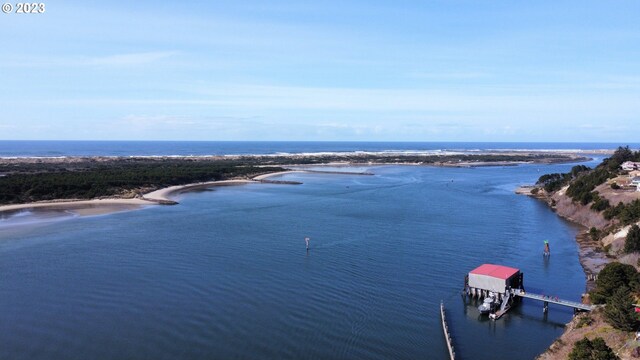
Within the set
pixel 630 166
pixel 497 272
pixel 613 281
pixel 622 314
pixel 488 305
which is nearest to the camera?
pixel 622 314

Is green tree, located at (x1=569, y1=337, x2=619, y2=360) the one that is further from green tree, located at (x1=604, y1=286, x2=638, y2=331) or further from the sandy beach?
the sandy beach

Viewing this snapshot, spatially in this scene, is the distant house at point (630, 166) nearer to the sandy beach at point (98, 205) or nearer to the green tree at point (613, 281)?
the green tree at point (613, 281)

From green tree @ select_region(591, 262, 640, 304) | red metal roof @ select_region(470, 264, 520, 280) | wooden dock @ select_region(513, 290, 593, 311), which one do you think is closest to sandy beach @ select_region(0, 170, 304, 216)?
red metal roof @ select_region(470, 264, 520, 280)

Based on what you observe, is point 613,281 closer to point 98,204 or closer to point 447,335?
point 447,335

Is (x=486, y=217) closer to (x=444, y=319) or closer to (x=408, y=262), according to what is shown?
(x=408, y=262)

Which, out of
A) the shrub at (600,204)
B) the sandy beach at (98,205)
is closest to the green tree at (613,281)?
the shrub at (600,204)

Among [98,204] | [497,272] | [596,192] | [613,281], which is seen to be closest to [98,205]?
[98,204]
